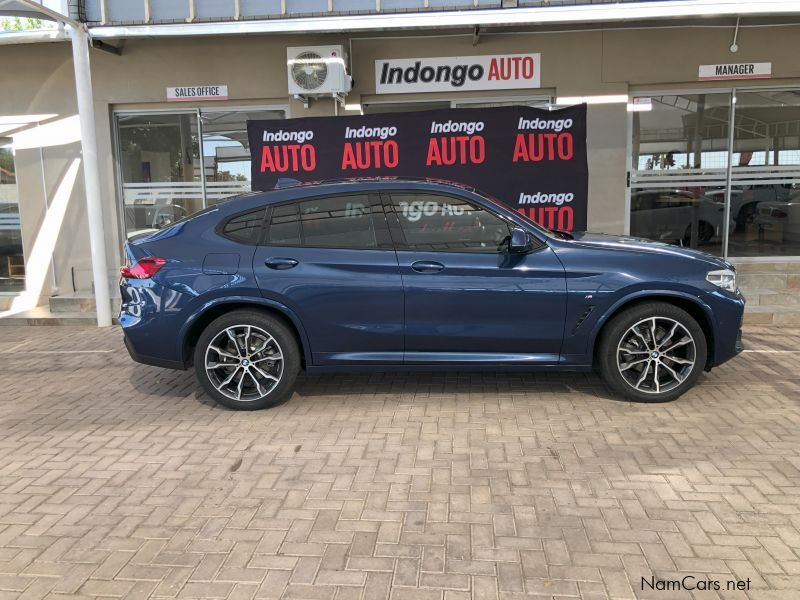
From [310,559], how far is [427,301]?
2.24 metres

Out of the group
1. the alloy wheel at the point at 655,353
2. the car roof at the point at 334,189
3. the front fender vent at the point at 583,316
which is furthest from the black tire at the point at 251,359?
the alloy wheel at the point at 655,353

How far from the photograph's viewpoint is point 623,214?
30.7 feet

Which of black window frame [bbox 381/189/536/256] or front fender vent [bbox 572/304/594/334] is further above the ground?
black window frame [bbox 381/189/536/256]

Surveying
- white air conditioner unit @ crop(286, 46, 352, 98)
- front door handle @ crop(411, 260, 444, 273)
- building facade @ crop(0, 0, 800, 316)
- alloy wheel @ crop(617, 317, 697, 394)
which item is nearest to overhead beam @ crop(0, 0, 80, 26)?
building facade @ crop(0, 0, 800, 316)

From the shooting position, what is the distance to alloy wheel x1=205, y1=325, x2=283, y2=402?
16.1ft

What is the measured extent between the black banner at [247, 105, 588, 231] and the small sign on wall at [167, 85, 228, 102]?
1324mm

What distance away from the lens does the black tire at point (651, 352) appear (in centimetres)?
477

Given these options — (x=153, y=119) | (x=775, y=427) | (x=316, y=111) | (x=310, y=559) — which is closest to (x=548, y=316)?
(x=775, y=427)

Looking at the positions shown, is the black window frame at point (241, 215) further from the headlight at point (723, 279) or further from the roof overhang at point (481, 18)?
the roof overhang at point (481, 18)

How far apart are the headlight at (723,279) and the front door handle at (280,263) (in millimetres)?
3097

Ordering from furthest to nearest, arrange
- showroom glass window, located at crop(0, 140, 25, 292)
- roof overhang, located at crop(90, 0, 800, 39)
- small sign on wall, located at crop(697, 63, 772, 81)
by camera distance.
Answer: showroom glass window, located at crop(0, 140, 25, 292) < small sign on wall, located at crop(697, 63, 772, 81) < roof overhang, located at crop(90, 0, 800, 39)

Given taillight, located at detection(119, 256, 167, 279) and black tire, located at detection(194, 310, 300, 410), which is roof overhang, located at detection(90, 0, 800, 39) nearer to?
taillight, located at detection(119, 256, 167, 279)

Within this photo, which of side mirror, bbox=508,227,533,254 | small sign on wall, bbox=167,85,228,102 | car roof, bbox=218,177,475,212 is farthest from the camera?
small sign on wall, bbox=167,85,228,102

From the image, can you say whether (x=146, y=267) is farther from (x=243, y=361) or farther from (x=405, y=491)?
(x=405, y=491)
